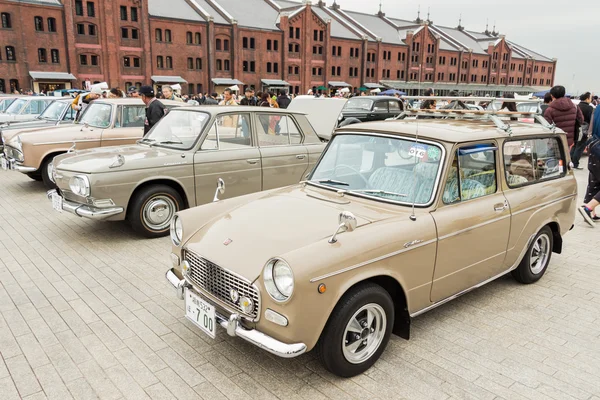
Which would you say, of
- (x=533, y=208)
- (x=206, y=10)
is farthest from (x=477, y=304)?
(x=206, y=10)

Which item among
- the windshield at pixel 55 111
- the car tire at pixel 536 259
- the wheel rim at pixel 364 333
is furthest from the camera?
the windshield at pixel 55 111

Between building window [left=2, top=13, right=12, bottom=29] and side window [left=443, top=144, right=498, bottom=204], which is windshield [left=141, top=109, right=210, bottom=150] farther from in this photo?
building window [left=2, top=13, right=12, bottom=29]

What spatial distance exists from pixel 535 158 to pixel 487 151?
0.99 m

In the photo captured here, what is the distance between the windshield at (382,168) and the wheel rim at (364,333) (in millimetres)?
994

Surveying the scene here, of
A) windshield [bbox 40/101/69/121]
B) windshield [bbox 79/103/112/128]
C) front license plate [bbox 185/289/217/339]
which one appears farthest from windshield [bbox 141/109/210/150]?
windshield [bbox 40/101/69/121]

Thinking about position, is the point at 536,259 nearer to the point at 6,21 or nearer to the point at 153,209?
the point at 153,209

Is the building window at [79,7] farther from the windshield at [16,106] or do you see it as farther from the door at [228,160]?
the door at [228,160]

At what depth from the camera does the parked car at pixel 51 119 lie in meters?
11.0

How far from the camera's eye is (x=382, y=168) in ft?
13.5

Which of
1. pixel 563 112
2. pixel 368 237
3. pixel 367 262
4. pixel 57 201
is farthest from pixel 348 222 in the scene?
pixel 563 112

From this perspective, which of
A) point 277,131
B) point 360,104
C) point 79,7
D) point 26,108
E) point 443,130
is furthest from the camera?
point 79,7

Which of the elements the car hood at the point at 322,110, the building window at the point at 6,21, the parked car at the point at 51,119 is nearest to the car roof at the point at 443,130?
the car hood at the point at 322,110

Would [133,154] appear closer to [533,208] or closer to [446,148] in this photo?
[446,148]

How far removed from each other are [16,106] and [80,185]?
11201mm
